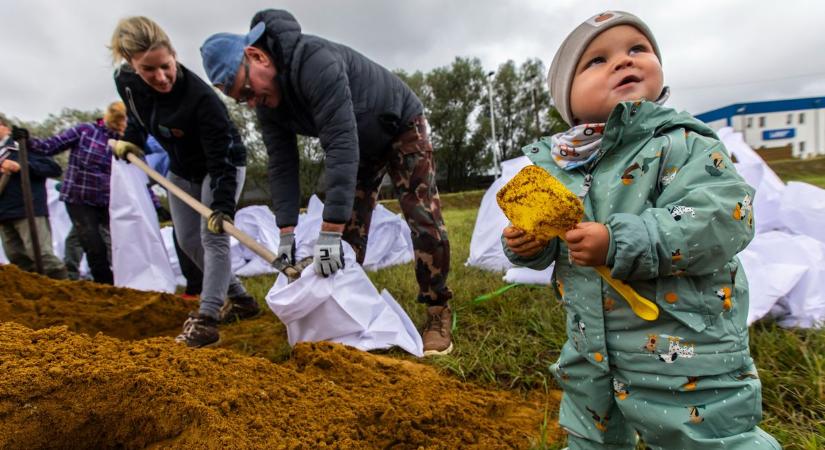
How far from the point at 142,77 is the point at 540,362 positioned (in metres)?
2.28

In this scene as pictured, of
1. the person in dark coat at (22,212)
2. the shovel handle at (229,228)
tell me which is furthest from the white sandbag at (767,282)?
the person in dark coat at (22,212)

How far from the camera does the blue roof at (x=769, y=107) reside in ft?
38.2

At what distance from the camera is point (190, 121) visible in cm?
217

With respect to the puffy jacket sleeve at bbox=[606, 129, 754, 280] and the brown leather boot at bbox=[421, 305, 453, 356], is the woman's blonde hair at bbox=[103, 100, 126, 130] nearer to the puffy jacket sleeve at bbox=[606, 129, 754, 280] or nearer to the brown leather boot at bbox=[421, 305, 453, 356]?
the brown leather boot at bbox=[421, 305, 453, 356]

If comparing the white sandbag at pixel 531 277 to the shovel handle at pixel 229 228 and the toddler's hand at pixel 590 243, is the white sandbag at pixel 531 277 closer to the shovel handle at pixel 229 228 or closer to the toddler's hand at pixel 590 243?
the shovel handle at pixel 229 228

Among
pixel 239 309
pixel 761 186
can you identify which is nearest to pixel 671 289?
pixel 239 309

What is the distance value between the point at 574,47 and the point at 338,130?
99 cm

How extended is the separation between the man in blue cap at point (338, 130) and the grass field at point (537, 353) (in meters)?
0.22

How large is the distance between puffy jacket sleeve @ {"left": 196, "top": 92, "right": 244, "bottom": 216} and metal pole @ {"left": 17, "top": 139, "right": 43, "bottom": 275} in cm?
232

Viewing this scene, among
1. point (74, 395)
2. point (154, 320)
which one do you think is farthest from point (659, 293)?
point (154, 320)

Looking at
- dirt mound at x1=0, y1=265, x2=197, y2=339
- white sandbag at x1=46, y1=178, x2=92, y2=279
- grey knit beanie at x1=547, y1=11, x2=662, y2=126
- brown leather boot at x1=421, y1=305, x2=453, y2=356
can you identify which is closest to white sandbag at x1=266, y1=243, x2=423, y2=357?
brown leather boot at x1=421, y1=305, x2=453, y2=356

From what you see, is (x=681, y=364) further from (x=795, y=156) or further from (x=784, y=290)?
(x=795, y=156)

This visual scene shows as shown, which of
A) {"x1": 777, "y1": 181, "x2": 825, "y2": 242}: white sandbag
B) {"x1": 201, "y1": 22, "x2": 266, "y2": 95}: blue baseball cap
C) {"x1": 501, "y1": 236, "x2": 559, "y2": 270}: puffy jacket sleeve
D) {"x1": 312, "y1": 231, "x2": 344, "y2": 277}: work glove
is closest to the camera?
{"x1": 501, "y1": 236, "x2": 559, "y2": 270}: puffy jacket sleeve

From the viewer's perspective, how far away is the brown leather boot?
1986mm
